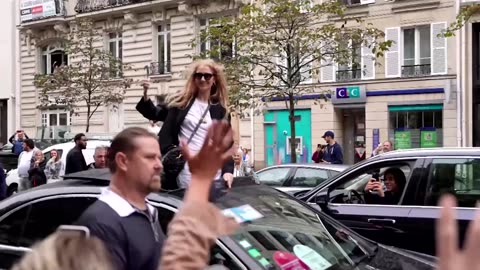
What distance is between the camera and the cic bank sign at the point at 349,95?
25.5 meters

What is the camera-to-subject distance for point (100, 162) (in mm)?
9734

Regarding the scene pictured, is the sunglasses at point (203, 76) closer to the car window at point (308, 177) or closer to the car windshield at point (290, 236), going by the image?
the car windshield at point (290, 236)

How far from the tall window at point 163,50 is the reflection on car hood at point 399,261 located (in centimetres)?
2768

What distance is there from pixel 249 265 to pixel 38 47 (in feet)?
122

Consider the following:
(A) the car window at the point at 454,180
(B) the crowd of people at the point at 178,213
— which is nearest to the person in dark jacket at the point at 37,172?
(A) the car window at the point at 454,180

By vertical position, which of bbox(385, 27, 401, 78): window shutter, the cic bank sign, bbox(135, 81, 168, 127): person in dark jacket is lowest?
bbox(135, 81, 168, 127): person in dark jacket

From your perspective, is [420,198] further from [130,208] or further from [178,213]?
[178,213]

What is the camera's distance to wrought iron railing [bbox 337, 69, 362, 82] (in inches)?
1011

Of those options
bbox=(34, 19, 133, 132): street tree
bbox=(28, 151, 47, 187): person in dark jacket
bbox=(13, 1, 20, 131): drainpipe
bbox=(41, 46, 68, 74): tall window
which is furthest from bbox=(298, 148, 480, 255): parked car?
bbox=(13, 1, 20, 131): drainpipe

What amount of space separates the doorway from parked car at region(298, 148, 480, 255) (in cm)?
1989

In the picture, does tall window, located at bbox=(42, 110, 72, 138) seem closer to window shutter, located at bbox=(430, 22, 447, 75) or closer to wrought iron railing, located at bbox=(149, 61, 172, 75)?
wrought iron railing, located at bbox=(149, 61, 172, 75)

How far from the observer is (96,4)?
34469 millimetres

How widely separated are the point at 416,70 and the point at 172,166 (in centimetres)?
2158

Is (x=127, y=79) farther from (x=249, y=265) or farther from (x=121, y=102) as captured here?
(x=249, y=265)
